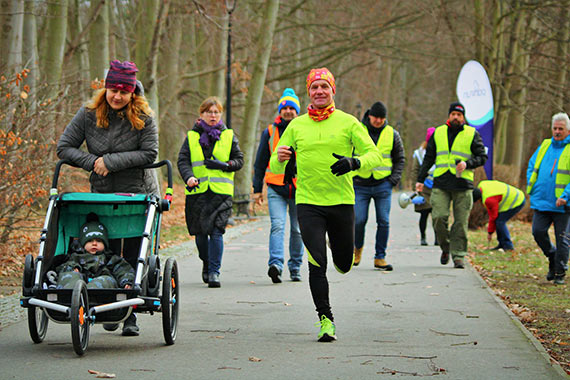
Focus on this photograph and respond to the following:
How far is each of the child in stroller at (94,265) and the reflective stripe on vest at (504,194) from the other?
9218 mm

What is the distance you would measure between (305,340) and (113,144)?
2076 mm

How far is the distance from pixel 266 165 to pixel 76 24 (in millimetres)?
16501

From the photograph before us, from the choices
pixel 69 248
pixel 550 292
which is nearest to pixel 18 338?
pixel 69 248

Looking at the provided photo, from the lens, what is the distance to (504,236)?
14.9 metres

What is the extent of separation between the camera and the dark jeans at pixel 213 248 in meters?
9.97

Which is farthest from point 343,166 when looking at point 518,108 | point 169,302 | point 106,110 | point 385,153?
point 518,108

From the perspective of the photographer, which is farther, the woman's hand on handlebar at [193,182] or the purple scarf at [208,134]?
the purple scarf at [208,134]

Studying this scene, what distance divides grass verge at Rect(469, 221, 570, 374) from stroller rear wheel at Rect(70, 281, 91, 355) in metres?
3.14

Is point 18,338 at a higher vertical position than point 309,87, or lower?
lower

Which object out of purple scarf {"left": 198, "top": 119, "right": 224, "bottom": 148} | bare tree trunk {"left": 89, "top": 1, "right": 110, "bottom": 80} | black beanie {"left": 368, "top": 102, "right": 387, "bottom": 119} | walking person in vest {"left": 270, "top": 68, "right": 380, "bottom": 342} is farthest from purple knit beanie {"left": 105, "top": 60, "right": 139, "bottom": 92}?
bare tree trunk {"left": 89, "top": 1, "right": 110, "bottom": 80}

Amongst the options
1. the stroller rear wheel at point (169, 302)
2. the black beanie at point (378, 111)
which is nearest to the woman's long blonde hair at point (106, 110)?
the stroller rear wheel at point (169, 302)

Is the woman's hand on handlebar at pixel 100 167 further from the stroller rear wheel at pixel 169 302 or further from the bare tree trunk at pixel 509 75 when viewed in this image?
the bare tree trunk at pixel 509 75

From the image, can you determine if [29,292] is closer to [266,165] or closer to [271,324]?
[271,324]

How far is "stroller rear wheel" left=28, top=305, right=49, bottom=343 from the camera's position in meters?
6.20
